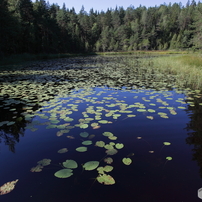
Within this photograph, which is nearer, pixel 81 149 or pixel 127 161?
pixel 127 161

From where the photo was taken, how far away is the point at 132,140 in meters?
2.58

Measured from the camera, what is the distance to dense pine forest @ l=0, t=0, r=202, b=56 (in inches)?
875

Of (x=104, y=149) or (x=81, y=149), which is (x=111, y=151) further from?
(x=81, y=149)

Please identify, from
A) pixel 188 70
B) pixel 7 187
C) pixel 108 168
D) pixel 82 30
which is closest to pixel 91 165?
pixel 108 168

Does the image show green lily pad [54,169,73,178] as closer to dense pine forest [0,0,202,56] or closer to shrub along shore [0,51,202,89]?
shrub along shore [0,51,202,89]

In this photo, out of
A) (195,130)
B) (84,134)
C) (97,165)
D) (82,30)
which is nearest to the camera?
(97,165)

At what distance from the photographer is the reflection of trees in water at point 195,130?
7.27ft

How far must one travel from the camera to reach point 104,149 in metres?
2.31

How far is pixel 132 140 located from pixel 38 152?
1613 mm

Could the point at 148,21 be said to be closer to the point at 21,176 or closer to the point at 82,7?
the point at 82,7

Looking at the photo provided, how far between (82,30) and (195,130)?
74524 millimetres

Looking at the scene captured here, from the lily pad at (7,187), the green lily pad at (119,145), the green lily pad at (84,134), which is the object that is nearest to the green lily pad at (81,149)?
the green lily pad at (84,134)

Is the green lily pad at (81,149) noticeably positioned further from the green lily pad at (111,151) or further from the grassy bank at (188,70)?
the grassy bank at (188,70)

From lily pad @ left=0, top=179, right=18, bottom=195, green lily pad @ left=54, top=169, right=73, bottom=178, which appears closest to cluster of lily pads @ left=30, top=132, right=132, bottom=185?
green lily pad @ left=54, top=169, right=73, bottom=178
